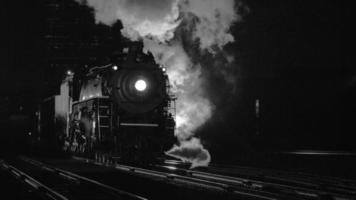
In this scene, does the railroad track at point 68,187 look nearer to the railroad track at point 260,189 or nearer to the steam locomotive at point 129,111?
the railroad track at point 260,189

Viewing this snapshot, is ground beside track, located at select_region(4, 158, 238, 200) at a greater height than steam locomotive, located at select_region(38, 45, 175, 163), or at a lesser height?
lesser

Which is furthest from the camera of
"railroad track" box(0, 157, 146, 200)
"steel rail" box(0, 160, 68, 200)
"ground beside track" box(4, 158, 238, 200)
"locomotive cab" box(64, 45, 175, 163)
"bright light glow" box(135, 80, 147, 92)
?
"bright light glow" box(135, 80, 147, 92)

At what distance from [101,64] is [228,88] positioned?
1565 cm

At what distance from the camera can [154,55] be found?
62.3 ft

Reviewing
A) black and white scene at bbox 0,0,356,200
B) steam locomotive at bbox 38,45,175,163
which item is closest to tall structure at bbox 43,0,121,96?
black and white scene at bbox 0,0,356,200

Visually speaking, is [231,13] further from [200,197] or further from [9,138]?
[9,138]

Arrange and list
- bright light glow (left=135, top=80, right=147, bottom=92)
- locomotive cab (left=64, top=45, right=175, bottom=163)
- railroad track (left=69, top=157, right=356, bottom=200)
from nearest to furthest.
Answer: railroad track (left=69, top=157, right=356, bottom=200) → locomotive cab (left=64, top=45, right=175, bottom=163) → bright light glow (left=135, top=80, right=147, bottom=92)

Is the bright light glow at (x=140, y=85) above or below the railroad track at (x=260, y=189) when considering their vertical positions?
above

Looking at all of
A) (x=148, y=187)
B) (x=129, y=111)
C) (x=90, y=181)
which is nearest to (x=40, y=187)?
(x=90, y=181)

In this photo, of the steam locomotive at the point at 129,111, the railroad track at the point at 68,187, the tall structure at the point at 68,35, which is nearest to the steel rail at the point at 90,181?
the railroad track at the point at 68,187

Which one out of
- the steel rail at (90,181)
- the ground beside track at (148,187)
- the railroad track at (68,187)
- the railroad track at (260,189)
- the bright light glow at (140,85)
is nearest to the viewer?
the railroad track at (260,189)

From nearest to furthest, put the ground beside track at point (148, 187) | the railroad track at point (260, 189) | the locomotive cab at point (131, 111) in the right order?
1. the railroad track at point (260, 189)
2. the ground beside track at point (148, 187)
3. the locomotive cab at point (131, 111)

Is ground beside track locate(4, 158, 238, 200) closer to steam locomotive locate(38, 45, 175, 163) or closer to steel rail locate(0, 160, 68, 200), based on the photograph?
steel rail locate(0, 160, 68, 200)

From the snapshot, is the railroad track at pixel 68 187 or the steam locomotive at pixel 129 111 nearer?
the railroad track at pixel 68 187
